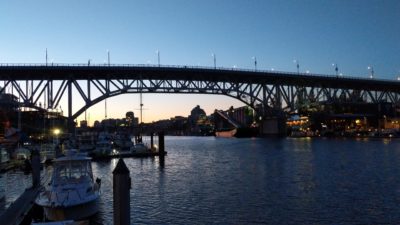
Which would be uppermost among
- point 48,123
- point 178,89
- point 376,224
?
point 178,89

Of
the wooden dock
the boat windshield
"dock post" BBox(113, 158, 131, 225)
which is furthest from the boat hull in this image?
"dock post" BBox(113, 158, 131, 225)

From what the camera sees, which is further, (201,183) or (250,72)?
(250,72)

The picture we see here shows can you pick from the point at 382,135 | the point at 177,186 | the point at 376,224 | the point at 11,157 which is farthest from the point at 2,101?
the point at 382,135

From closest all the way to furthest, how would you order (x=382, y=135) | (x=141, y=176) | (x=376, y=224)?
(x=376, y=224), (x=141, y=176), (x=382, y=135)

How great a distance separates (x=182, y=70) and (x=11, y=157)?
63049 millimetres

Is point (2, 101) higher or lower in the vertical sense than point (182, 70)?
lower

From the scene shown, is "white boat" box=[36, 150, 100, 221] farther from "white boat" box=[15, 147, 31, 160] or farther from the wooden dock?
"white boat" box=[15, 147, 31, 160]

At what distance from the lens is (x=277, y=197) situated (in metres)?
34.5

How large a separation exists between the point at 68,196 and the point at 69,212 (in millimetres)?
973

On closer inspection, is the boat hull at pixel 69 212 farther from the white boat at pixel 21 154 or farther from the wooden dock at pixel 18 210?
the white boat at pixel 21 154

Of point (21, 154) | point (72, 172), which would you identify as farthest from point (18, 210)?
point (21, 154)

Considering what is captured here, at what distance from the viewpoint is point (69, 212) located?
25875 mm

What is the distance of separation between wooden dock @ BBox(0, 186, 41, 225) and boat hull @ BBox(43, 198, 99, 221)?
1316 mm

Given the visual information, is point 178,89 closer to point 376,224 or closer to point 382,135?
point 382,135
